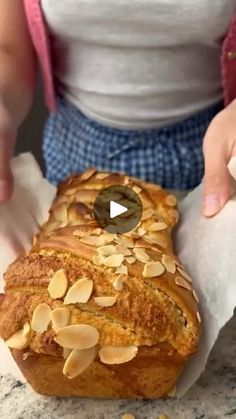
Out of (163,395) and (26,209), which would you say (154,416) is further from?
(26,209)

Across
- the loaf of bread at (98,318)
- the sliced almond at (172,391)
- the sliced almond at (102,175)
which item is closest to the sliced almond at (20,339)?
the loaf of bread at (98,318)

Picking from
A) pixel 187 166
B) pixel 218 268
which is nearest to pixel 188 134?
pixel 187 166

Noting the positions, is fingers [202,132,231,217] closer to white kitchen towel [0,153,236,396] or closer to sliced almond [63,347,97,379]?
white kitchen towel [0,153,236,396]

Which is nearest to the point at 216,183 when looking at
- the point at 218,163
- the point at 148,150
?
the point at 218,163

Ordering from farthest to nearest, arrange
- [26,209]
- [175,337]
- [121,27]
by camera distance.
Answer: [121,27]
[26,209]
[175,337]

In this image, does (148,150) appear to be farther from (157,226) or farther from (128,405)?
(128,405)

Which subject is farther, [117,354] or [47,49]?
[47,49]
